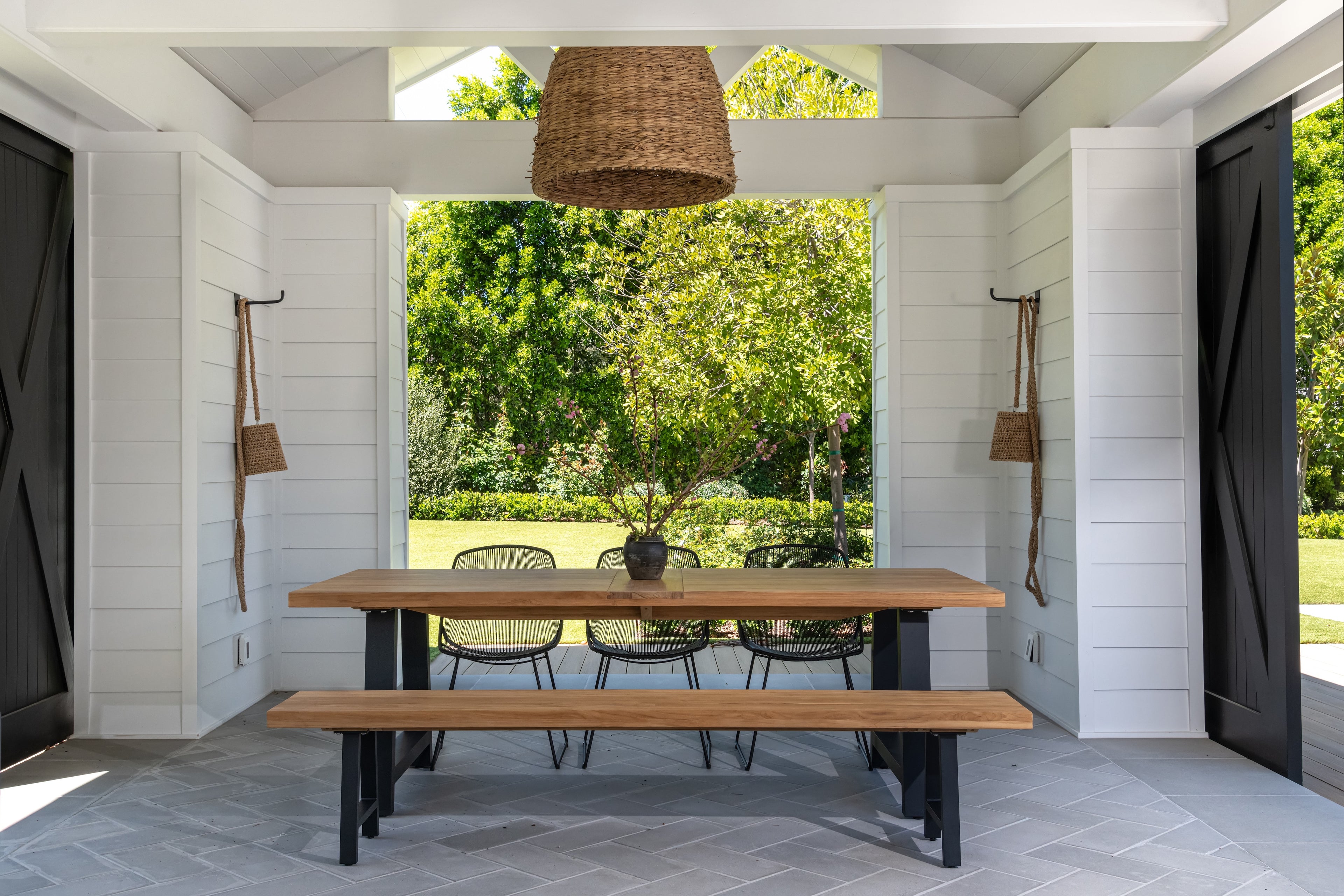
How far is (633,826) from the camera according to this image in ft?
10.4

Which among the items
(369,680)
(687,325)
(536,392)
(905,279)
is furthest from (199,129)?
(536,392)

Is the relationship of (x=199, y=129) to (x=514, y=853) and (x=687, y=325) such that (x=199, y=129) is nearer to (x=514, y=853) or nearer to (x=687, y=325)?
(x=514, y=853)

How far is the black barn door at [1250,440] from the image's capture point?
355cm

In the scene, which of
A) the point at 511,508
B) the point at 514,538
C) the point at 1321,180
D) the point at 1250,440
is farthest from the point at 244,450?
the point at 1321,180

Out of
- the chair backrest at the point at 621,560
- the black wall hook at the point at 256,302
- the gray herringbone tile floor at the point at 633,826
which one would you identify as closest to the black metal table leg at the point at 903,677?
the gray herringbone tile floor at the point at 633,826

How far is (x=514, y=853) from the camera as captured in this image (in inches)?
115

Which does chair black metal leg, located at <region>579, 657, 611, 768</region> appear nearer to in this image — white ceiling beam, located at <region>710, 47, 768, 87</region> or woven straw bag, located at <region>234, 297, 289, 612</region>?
woven straw bag, located at <region>234, 297, 289, 612</region>

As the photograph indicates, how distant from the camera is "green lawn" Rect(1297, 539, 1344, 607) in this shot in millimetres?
8367

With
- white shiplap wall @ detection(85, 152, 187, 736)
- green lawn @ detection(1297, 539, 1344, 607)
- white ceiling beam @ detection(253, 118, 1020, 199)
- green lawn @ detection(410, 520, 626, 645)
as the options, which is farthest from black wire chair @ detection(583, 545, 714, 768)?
green lawn @ detection(1297, 539, 1344, 607)

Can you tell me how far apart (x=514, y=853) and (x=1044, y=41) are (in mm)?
3030

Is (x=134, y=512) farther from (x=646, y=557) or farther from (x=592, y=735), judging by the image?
(x=646, y=557)

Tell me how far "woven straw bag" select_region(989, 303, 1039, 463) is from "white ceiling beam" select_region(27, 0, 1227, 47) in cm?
157

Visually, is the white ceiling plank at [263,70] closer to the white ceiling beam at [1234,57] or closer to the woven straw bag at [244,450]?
the woven straw bag at [244,450]

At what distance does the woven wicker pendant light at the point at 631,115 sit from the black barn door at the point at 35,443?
7.03ft
